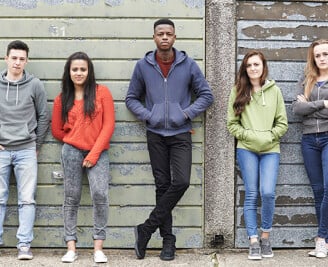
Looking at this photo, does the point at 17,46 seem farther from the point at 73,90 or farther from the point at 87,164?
the point at 87,164

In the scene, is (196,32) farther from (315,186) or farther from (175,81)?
(315,186)

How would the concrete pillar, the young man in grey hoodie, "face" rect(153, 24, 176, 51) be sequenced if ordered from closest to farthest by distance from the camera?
1. "face" rect(153, 24, 176, 51)
2. the young man in grey hoodie
3. the concrete pillar

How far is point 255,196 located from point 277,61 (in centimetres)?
133

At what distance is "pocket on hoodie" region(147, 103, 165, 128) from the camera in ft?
16.7

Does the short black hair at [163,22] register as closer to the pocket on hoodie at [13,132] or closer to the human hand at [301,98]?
the human hand at [301,98]

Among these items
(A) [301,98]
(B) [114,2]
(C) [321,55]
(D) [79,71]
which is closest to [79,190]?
(D) [79,71]

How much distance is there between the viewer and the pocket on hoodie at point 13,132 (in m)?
5.11

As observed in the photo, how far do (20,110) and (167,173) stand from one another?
1487 mm

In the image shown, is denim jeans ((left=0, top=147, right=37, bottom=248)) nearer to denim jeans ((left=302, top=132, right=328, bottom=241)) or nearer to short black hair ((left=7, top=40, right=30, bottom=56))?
short black hair ((left=7, top=40, right=30, bottom=56))

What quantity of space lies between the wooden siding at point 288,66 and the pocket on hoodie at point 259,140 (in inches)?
14.2

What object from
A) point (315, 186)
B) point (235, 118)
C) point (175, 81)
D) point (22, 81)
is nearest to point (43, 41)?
point (22, 81)

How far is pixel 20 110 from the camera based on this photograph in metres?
5.15

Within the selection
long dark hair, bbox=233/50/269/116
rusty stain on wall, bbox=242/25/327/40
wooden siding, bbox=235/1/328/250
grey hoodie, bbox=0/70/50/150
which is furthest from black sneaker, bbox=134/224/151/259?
rusty stain on wall, bbox=242/25/327/40

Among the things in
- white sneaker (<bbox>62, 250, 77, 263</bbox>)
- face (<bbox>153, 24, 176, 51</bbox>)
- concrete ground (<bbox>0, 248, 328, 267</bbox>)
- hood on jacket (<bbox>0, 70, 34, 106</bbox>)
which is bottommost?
concrete ground (<bbox>0, 248, 328, 267</bbox>)
